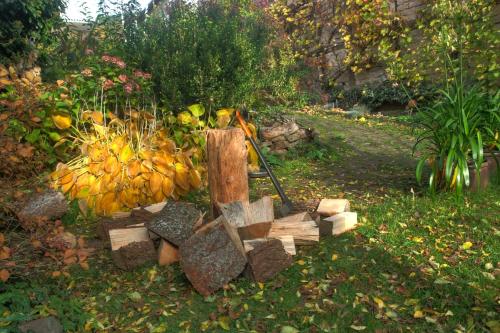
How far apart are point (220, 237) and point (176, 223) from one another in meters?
0.48

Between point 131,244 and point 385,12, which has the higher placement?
point 385,12

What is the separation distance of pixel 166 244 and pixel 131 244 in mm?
236

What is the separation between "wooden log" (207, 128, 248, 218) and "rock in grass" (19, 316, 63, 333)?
1.49 m

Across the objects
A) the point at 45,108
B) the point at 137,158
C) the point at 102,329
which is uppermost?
the point at 45,108

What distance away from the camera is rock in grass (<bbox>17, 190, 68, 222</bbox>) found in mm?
3898

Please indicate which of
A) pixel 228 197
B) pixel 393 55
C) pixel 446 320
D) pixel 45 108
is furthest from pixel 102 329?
pixel 393 55

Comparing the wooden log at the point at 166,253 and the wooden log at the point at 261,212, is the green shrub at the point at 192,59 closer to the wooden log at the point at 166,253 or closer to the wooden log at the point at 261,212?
the wooden log at the point at 261,212

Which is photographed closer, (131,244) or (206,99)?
(131,244)

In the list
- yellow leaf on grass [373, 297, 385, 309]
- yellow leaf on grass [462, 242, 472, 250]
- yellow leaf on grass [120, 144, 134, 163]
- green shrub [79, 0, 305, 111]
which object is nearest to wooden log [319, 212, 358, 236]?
yellow leaf on grass [462, 242, 472, 250]

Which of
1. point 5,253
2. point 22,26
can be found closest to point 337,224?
point 5,253

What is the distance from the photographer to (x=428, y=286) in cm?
288

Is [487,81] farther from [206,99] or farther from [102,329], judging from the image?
[102,329]

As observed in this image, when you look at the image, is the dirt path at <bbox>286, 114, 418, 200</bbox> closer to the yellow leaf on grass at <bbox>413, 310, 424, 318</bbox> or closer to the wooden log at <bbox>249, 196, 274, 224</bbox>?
A: the wooden log at <bbox>249, 196, 274, 224</bbox>

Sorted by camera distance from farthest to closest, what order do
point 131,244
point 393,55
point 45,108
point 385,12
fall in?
point 385,12 < point 393,55 < point 45,108 < point 131,244
